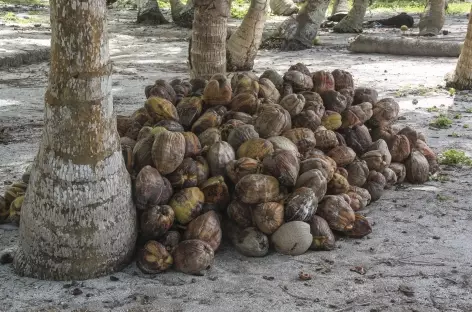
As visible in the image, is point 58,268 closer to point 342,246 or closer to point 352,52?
point 342,246

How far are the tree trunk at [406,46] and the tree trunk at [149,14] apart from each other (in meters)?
6.81

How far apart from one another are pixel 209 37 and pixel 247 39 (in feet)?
13.0

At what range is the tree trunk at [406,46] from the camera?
11.1 m

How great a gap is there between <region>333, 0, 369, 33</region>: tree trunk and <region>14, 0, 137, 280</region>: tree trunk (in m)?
12.8

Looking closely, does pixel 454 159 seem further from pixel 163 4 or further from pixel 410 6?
pixel 163 4

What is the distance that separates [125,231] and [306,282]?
1054 millimetres

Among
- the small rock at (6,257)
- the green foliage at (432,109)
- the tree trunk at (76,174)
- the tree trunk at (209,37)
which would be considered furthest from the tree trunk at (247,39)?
the small rock at (6,257)

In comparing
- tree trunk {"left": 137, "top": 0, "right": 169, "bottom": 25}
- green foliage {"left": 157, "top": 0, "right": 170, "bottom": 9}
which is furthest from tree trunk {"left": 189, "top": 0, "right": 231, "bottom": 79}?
green foliage {"left": 157, "top": 0, "right": 170, "bottom": 9}

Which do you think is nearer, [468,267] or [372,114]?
[468,267]

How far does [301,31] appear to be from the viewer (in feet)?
40.3

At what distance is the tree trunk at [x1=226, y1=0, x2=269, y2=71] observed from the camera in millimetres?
9195

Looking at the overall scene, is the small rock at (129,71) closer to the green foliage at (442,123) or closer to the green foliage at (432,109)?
the green foliage at (432,109)

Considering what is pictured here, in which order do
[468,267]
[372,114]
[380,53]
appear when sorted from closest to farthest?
1. [468,267]
2. [372,114]
3. [380,53]

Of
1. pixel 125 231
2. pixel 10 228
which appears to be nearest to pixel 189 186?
pixel 125 231
